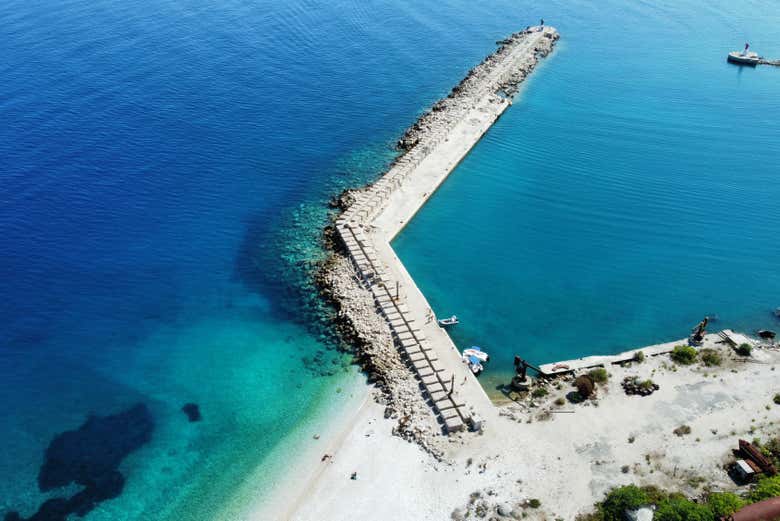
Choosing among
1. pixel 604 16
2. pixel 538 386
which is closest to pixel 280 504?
pixel 538 386

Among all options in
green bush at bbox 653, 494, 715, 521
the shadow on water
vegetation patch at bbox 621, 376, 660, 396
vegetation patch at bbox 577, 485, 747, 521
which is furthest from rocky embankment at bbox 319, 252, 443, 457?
the shadow on water

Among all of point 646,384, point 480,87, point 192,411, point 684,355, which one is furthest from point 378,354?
point 480,87

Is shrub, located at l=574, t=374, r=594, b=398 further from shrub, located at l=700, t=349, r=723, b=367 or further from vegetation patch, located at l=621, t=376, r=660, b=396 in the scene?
shrub, located at l=700, t=349, r=723, b=367

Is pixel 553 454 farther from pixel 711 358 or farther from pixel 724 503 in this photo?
pixel 711 358

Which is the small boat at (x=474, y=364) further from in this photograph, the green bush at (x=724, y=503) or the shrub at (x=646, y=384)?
the green bush at (x=724, y=503)

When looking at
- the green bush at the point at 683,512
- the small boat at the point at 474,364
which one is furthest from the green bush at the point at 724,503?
the small boat at the point at 474,364

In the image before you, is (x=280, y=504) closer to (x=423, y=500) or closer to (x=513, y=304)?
(x=423, y=500)
